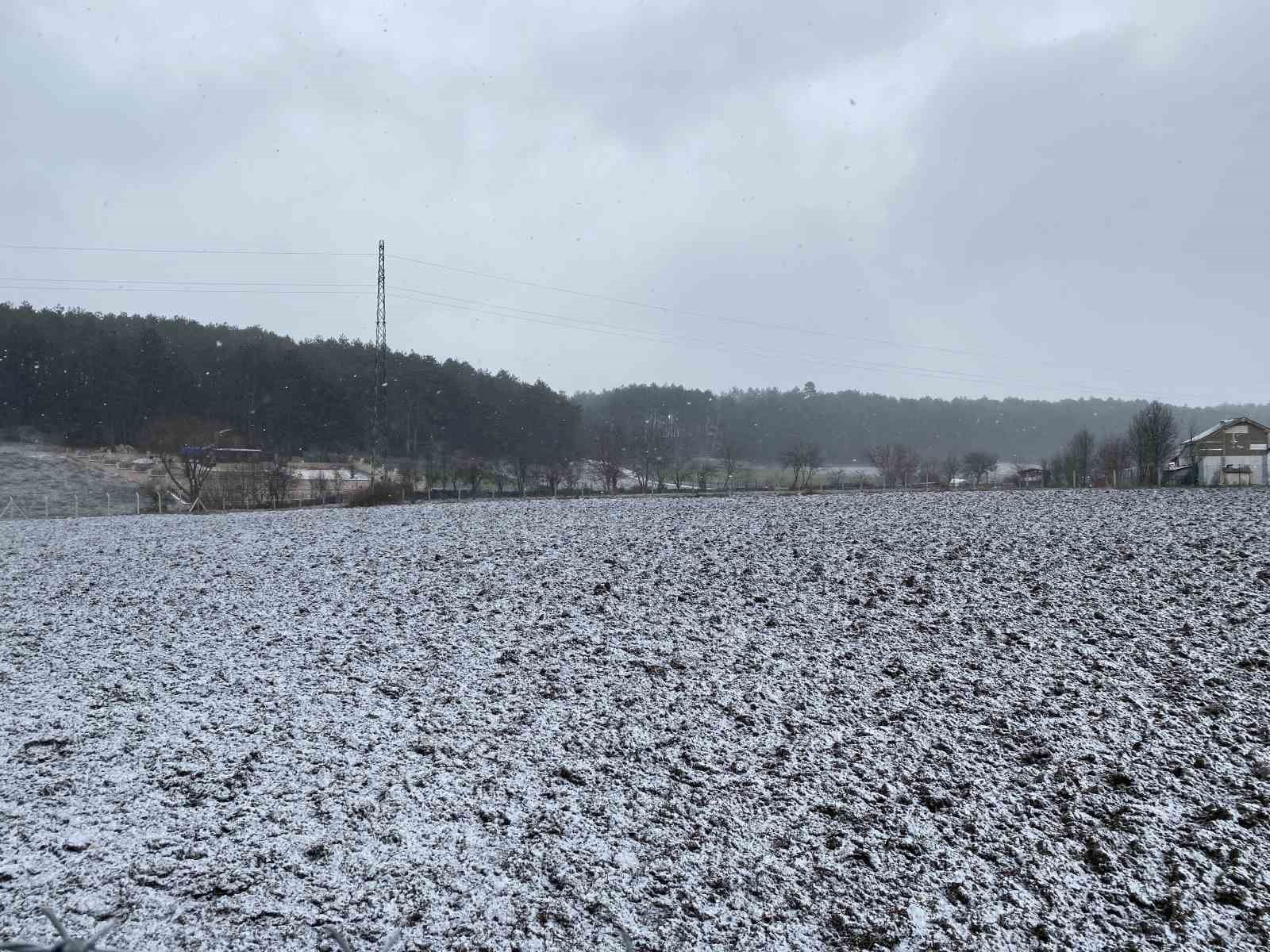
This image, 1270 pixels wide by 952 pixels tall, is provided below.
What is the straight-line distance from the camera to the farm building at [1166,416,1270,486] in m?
31.8

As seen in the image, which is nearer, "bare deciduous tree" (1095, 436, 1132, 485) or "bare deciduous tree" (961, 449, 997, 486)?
"bare deciduous tree" (1095, 436, 1132, 485)

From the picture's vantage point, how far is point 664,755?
564 centimetres

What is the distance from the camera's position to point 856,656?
7.56 m

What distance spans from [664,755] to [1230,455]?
139 ft

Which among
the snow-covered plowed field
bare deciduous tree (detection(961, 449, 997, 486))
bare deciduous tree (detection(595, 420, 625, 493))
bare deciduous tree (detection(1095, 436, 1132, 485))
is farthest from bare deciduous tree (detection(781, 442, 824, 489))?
the snow-covered plowed field

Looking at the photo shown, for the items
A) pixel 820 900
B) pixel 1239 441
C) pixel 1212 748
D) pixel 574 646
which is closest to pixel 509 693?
pixel 574 646

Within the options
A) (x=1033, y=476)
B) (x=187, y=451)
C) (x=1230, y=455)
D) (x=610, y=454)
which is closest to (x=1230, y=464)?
(x=1230, y=455)

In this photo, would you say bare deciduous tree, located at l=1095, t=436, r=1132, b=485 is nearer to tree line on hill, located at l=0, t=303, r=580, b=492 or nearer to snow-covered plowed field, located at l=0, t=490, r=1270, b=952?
tree line on hill, located at l=0, t=303, r=580, b=492

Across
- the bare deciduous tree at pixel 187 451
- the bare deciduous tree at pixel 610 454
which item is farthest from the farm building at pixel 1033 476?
the bare deciduous tree at pixel 187 451

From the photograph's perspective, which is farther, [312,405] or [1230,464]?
[312,405]

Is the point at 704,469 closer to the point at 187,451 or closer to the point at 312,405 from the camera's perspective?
the point at 312,405

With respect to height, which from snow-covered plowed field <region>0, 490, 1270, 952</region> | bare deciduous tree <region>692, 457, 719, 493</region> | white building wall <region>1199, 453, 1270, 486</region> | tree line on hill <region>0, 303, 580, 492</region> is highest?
tree line on hill <region>0, 303, 580, 492</region>

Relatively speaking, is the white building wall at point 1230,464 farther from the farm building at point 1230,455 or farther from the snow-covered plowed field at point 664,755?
the snow-covered plowed field at point 664,755

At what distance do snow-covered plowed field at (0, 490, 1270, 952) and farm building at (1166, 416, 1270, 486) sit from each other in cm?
2732
